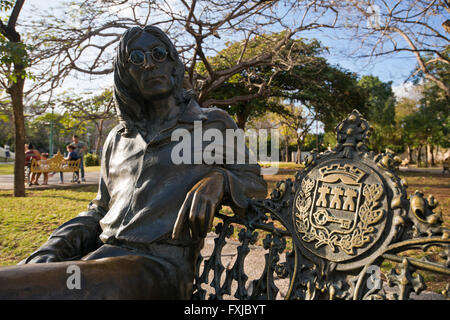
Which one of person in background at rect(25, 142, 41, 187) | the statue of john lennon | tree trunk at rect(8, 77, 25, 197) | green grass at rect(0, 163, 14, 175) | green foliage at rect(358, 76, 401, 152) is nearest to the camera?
the statue of john lennon

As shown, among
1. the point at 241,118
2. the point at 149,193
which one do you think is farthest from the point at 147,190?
the point at 241,118

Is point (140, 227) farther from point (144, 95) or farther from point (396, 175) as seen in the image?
point (396, 175)

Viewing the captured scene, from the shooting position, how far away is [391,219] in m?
1.24

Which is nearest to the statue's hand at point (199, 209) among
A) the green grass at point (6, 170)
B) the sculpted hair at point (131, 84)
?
the sculpted hair at point (131, 84)

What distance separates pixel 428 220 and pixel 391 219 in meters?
0.12

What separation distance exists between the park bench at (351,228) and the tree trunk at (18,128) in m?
8.08

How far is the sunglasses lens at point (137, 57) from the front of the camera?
1632 millimetres

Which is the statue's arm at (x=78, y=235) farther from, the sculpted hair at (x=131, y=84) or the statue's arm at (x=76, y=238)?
the sculpted hair at (x=131, y=84)

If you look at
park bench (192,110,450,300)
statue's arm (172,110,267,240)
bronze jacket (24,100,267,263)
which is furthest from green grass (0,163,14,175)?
park bench (192,110,450,300)

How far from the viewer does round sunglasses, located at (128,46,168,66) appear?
163 cm

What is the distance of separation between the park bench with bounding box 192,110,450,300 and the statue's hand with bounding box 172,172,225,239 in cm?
28

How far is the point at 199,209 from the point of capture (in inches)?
56.4

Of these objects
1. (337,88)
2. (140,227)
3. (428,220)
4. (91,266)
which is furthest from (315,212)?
(337,88)

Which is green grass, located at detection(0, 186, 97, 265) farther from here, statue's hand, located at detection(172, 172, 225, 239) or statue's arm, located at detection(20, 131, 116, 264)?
statue's hand, located at detection(172, 172, 225, 239)
